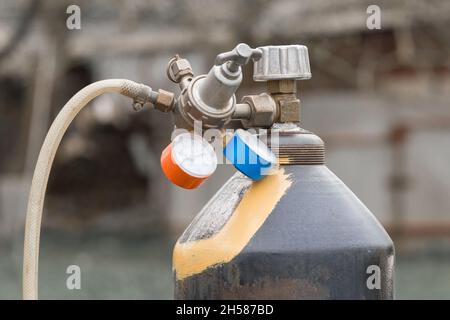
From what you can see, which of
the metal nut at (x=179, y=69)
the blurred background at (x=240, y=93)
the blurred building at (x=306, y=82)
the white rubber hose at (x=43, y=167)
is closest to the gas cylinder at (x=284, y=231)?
the metal nut at (x=179, y=69)

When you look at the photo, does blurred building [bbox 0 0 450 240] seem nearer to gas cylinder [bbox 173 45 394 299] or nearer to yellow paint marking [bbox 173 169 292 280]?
gas cylinder [bbox 173 45 394 299]

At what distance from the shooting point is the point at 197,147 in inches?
79.5

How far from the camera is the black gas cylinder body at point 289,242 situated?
197cm

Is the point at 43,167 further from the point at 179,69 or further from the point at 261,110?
the point at 261,110

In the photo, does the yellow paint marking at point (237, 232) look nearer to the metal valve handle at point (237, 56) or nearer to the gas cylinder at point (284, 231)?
the gas cylinder at point (284, 231)

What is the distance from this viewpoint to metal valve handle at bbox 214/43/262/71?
1.96m

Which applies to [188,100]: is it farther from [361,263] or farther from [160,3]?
[160,3]

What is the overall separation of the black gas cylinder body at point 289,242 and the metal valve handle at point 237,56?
22 cm

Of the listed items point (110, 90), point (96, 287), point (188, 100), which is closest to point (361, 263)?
point (188, 100)

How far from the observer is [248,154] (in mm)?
2020

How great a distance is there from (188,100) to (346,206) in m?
0.40

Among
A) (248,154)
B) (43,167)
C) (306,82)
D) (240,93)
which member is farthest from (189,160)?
(306,82)

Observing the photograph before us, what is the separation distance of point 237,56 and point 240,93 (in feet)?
23.4
